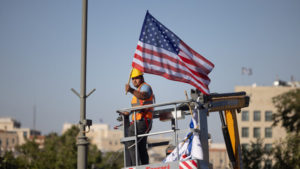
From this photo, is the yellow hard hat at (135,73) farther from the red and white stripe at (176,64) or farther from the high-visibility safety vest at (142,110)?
the high-visibility safety vest at (142,110)

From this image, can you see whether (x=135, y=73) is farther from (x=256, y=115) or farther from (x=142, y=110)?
(x=256, y=115)

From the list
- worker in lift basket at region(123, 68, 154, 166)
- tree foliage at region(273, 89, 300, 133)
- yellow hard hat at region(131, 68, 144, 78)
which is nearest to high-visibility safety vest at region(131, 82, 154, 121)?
worker in lift basket at region(123, 68, 154, 166)

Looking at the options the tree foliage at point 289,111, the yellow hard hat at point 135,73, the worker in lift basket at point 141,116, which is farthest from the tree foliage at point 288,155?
the yellow hard hat at point 135,73

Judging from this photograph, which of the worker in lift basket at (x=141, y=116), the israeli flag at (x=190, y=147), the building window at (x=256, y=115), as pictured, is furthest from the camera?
the building window at (x=256, y=115)

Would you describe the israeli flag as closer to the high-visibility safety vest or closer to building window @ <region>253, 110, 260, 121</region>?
the high-visibility safety vest

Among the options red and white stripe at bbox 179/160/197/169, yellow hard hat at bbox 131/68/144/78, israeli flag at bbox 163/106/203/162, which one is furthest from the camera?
yellow hard hat at bbox 131/68/144/78

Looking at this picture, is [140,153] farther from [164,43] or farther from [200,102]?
[164,43]

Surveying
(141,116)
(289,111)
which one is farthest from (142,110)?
(289,111)

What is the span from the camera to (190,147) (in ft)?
32.9

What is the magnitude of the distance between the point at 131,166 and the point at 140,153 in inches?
19.7

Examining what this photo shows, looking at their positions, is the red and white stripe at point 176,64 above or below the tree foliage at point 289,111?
below

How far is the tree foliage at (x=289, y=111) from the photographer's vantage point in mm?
48938

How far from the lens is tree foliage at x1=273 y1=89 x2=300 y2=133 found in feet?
161

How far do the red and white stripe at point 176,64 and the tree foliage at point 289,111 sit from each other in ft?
128
